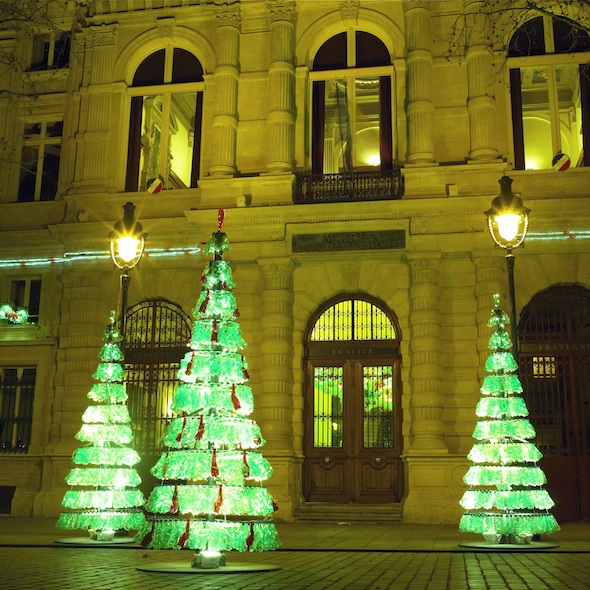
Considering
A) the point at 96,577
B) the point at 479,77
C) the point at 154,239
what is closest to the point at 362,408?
the point at 154,239

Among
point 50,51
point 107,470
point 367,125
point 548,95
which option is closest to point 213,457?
point 107,470

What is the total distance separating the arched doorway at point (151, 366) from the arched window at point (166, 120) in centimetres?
342

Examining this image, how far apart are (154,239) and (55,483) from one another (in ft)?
20.8

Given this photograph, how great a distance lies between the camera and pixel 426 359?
18.4m

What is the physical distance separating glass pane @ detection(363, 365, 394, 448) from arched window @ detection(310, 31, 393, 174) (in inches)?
200

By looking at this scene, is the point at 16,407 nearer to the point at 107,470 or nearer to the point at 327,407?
the point at 327,407

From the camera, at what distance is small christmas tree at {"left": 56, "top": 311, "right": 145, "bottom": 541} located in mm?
13352

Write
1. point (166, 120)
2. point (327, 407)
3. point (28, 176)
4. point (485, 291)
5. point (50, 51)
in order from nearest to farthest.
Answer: point (485, 291)
point (327, 407)
point (166, 120)
point (28, 176)
point (50, 51)

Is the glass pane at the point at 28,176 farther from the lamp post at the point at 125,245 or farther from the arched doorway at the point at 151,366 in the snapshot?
the lamp post at the point at 125,245

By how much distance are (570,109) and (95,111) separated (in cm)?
1224

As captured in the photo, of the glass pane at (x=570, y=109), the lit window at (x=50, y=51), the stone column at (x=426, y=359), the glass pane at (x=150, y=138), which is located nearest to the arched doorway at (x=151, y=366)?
the glass pane at (x=150, y=138)

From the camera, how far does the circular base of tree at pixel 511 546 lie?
12.3m

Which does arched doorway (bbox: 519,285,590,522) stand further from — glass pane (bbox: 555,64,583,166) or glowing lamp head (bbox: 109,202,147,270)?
glowing lamp head (bbox: 109,202,147,270)

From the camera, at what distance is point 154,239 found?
68.2 ft
